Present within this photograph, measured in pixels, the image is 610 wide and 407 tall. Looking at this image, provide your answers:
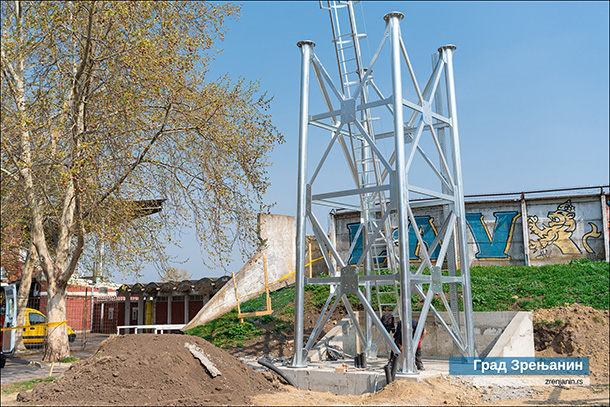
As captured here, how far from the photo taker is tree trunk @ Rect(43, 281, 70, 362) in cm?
1716

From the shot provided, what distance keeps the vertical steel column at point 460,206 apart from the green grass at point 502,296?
322cm

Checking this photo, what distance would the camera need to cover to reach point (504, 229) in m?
25.0

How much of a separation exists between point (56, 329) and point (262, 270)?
9.66 m

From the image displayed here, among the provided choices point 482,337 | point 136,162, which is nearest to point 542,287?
point 482,337

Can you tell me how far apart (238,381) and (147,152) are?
7774 mm

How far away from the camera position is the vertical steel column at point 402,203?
11359 millimetres

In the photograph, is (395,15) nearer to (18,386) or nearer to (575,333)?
(575,333)

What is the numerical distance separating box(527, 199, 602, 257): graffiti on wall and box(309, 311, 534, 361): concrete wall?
1031 cm

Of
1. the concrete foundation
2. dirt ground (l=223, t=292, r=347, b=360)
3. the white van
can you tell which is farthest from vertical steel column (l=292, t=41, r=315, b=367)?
the white van

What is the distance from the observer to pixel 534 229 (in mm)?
24766

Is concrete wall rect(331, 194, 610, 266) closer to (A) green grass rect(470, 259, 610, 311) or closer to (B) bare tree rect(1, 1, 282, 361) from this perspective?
(A) green grass rect(470, 259, 610, 311)

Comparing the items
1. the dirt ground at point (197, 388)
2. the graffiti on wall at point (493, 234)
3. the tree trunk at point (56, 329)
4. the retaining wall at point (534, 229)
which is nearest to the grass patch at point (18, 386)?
the dirt ground at point (197, 388)

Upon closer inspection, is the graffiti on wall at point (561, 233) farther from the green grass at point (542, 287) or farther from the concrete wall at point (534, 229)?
the green grass at point (542, 287)

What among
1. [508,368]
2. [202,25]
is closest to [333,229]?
[202,25]
